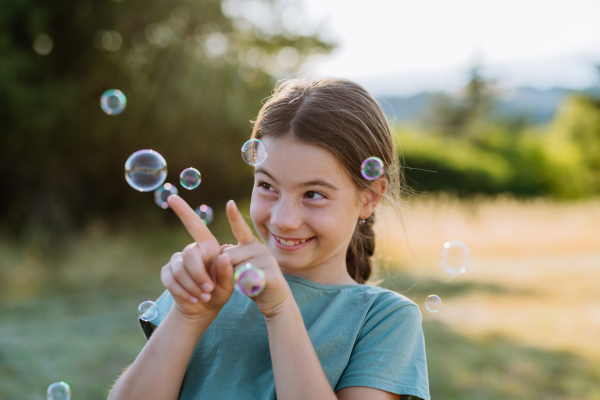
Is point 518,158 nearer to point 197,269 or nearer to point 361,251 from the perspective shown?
point 361,251

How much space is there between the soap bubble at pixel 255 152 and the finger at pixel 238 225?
301mm

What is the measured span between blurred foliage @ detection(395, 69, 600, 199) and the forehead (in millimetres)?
11193

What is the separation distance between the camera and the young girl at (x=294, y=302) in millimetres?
1146

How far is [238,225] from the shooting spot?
115cm

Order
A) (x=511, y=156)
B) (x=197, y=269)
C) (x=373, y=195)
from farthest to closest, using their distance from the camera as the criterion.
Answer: (x=511, y=156), (x=373, y=195), (x=197, y=269)

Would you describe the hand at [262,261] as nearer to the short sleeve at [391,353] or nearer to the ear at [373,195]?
the short sleeve at [391,353]

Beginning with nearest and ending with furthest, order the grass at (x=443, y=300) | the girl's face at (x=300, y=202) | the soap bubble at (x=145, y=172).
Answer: the girl's face at (x=300, y=202)
the soap bubble at (x=145, y=172)
the grass at (x=443, y=300)

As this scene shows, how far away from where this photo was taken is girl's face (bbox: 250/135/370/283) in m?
1.34

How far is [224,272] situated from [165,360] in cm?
31

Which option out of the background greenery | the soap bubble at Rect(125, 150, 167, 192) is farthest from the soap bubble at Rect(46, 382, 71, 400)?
the background greenery

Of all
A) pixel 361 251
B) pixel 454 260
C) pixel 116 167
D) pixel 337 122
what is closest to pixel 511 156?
pixel 116 167

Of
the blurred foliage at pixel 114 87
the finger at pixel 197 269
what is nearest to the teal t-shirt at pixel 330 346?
the finger at pixel 197 269

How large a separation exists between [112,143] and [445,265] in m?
7.30

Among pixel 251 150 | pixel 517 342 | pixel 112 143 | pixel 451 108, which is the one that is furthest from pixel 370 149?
pixel 451 108
